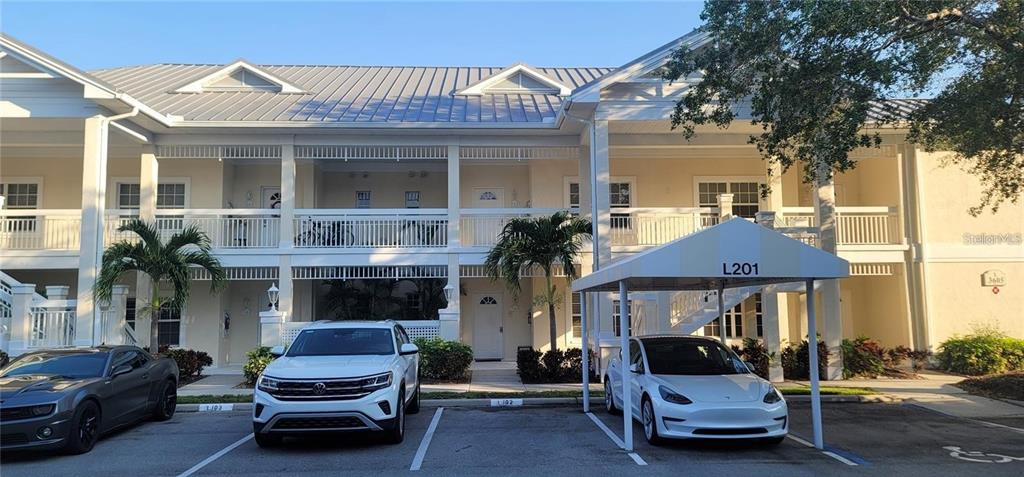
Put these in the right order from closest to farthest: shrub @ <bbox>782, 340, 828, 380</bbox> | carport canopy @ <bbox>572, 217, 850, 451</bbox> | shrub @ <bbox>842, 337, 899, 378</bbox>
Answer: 1. carport canopy @ <bbox>572, 217, 850, 451</bbox>
2. shrub @ <bbox>782, 340, 828, 380</bbox>
3. shrub @ <bbox>842, 337, 899, 378</bbox>

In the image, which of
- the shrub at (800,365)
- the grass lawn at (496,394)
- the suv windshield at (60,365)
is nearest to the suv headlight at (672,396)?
the grass lawn at (496,394)

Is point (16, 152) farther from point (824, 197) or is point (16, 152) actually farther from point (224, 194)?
point (824, 197)

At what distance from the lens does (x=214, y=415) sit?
11.3 metres

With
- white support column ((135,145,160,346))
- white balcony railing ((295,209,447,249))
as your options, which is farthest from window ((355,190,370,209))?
white support column ((135,145,160,346))

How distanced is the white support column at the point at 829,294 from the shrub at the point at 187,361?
14.5m

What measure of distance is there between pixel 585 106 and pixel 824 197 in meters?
6.10

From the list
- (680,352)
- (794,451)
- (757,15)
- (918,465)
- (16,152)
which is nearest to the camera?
(918,465)

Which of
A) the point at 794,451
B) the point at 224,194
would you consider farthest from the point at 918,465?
the point at 224,194

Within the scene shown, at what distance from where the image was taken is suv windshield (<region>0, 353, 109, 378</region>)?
9.01 m

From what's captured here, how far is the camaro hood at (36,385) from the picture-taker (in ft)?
26.1

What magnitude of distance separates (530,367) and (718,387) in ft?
22.2

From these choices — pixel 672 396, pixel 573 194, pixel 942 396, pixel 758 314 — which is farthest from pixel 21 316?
pixel 942 396

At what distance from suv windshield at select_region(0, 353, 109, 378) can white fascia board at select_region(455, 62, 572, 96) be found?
1330 centimetres

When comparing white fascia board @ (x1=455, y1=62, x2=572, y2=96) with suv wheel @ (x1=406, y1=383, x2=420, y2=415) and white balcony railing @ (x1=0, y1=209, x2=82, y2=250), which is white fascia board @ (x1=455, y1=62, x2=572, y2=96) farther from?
suv wheel @ (x1=406, y1=383, x2=420, y2=415)
